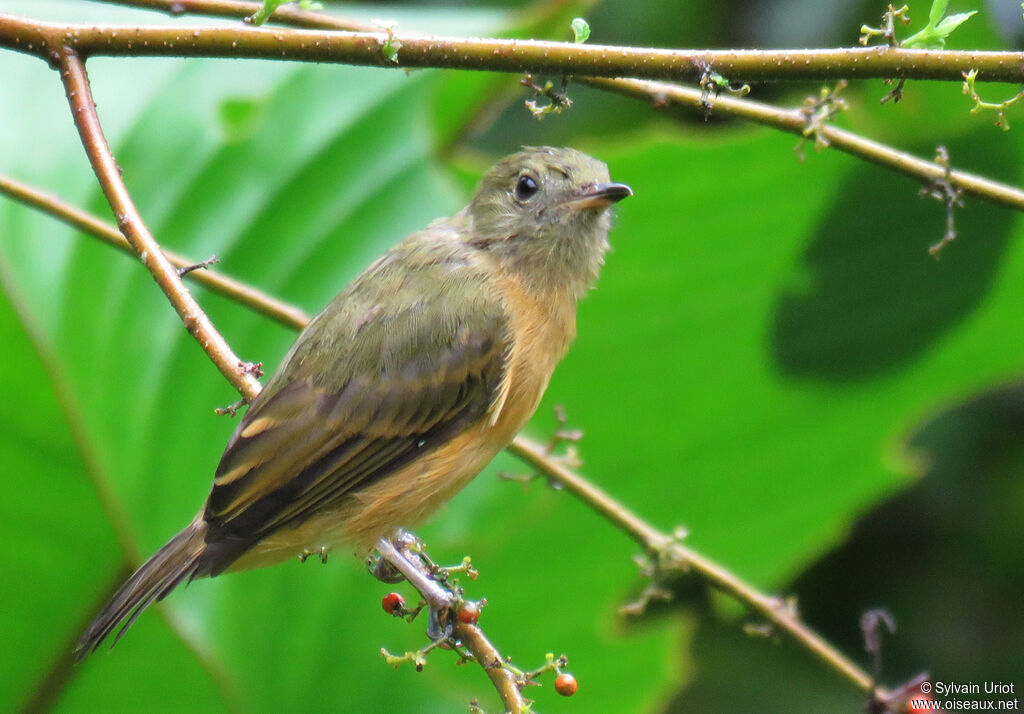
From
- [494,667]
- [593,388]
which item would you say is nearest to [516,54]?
[494,667]

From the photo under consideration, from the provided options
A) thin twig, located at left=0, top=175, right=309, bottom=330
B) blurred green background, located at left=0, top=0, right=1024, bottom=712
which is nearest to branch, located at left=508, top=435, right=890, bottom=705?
thin twig, located at left=0, top=175, right=309, bottom=330

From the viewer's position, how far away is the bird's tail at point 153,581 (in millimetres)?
2947

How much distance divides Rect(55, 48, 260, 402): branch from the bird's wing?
86cm

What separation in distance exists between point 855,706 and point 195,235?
3.17m

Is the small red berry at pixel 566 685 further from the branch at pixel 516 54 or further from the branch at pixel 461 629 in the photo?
the branch at pixel 516 54

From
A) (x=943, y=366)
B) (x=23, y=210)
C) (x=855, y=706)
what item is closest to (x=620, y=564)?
(x=855, y=706)

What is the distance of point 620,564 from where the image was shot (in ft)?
15.1

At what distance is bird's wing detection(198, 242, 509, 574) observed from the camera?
10.6ft

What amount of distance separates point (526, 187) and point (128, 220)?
1615 mm

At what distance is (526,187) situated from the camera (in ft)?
12.2

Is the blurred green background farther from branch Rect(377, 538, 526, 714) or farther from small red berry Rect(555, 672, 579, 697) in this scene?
small red berry Rect(555, 672, 579, 697)

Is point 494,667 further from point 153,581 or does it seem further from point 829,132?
point 829,132

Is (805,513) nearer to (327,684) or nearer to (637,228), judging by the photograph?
(637,228)

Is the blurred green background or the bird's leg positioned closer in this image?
the bird's leg
